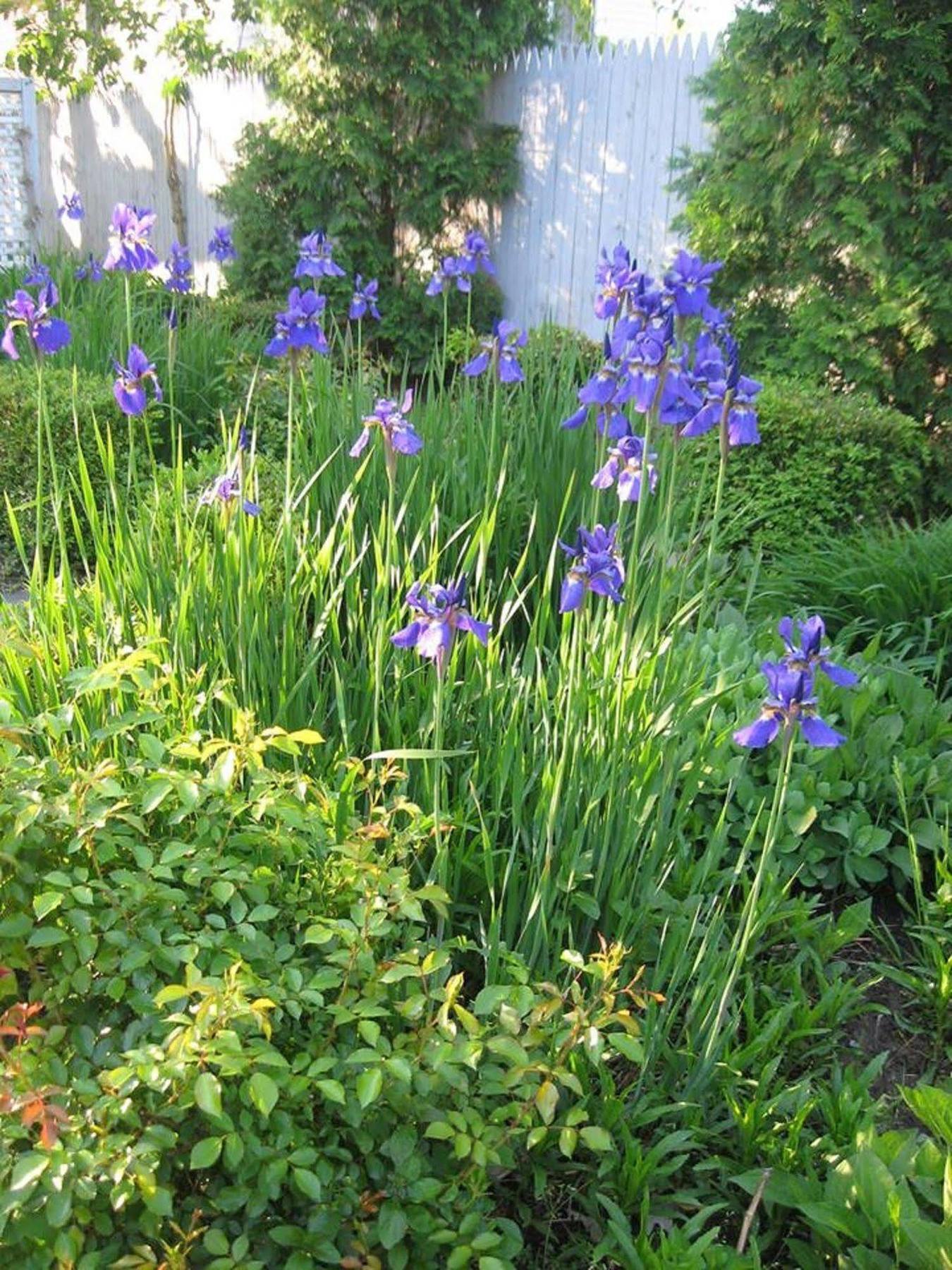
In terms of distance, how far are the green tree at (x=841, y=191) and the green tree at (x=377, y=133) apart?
302 cm

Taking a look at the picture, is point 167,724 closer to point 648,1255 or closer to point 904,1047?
point 648,1255

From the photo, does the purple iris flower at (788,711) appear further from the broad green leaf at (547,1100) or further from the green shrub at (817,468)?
the green shrub at (817,468)

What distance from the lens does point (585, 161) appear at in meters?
7.68

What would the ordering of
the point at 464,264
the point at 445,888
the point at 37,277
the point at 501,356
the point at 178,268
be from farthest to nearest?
the point at 37,277 → the point at 178,268 → the point at 464,264 → the point at 501,356 → the point at 445,888

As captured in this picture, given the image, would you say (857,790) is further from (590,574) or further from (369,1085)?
(369,1085)

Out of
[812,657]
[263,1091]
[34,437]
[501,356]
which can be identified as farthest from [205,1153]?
[34,437]

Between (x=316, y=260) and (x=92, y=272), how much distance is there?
280 centimetres

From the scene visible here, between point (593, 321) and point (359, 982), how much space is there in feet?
22.2

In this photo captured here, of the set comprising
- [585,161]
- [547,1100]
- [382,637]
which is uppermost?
[585,161]

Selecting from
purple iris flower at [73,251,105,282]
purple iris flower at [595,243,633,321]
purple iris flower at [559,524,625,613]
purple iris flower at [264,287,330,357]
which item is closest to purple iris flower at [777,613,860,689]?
purple iris flower at [559,524,625,613]

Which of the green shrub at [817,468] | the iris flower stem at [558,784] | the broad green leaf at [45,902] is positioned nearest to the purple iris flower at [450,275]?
the green shrub at [817,468]

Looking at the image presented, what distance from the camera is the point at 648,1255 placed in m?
→ 1.56

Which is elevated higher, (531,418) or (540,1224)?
(531,418)

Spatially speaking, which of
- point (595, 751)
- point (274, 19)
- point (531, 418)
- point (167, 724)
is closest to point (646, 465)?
point (595, 751)
